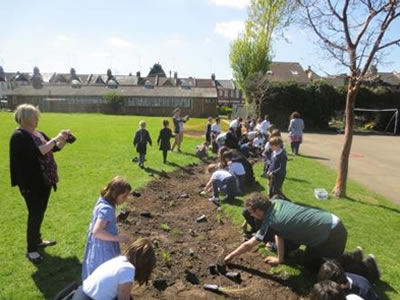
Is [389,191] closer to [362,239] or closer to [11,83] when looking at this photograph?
[362,239]

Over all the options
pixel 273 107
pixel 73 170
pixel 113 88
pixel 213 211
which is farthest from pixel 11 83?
pixel 213 211

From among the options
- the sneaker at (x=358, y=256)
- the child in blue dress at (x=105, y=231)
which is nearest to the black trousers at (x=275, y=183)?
the sneaker at (x=358, y=256)

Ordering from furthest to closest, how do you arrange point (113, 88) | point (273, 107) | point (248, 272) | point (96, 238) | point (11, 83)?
point (11, 83)
point (113, 88)
point (273, 107)
point (248, 272)
point (96, 238)

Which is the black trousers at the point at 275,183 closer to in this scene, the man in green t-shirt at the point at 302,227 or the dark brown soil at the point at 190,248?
the dark brown soil at the point at 190,248

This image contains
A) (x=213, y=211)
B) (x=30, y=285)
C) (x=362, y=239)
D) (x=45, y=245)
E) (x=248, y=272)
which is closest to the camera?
(x=30, y=285)

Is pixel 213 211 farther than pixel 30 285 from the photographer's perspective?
Yes

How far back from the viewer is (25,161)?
5.29 metres

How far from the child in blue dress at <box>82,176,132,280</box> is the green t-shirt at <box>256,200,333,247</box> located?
6.66 feet

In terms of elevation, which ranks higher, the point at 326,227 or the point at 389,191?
the point at 326,227

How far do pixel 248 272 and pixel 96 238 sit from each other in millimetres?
2464

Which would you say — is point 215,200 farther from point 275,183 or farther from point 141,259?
point 141,259

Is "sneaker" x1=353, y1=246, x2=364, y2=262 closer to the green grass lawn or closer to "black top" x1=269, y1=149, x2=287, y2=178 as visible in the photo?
the green grass lawn

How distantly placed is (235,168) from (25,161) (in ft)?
19.3

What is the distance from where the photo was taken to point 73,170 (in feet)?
41.4
